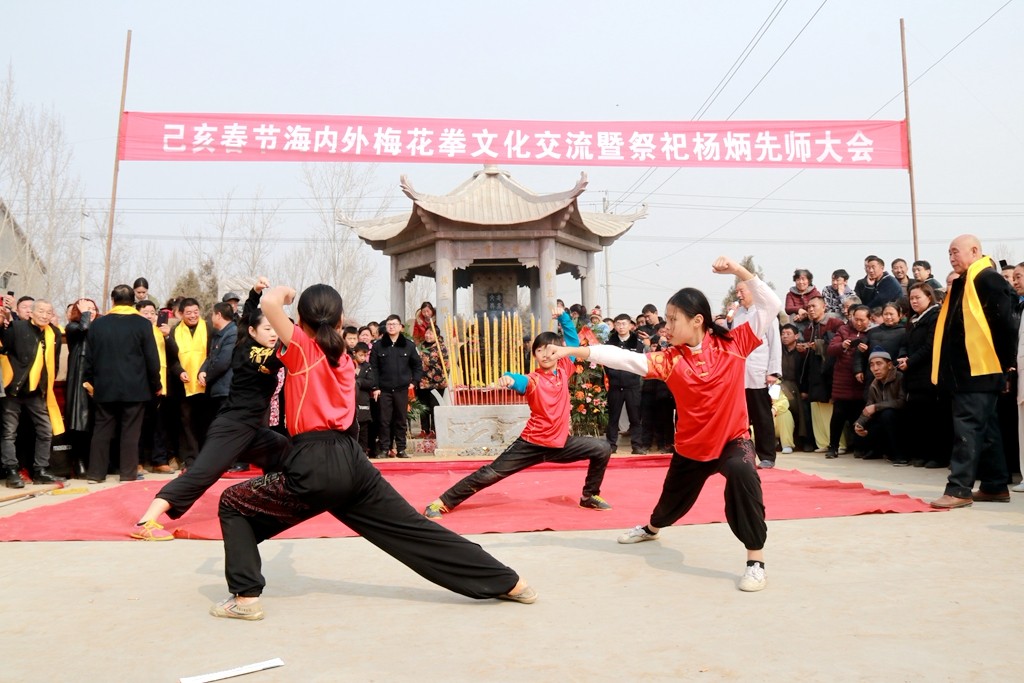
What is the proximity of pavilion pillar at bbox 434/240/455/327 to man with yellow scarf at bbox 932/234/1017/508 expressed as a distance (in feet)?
30.4

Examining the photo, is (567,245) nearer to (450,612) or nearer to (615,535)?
(615,535)

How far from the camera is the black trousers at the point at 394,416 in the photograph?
9234 millimetres

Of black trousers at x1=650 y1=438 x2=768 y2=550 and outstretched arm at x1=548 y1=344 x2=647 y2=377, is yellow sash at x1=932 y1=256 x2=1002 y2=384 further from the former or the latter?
outstretched arm at x1=548 y1=344 x2=647 y2=377

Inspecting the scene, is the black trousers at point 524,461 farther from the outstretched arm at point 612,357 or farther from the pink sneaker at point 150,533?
the pink sneaker at point 150,533

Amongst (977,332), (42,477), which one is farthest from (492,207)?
(977,332)

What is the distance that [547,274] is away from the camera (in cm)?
1402

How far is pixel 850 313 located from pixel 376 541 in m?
7.06

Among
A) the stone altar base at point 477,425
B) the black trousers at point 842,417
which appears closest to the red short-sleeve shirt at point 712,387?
the black trousers at point 842,417

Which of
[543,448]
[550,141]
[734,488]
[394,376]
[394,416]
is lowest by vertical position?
[734,488]

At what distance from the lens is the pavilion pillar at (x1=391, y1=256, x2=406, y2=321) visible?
51.2 ft

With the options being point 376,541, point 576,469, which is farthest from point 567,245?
point 376,541

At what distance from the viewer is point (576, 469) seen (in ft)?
25.2

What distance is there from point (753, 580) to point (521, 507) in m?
2.31

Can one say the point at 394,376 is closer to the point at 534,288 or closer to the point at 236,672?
the point at 236,672
